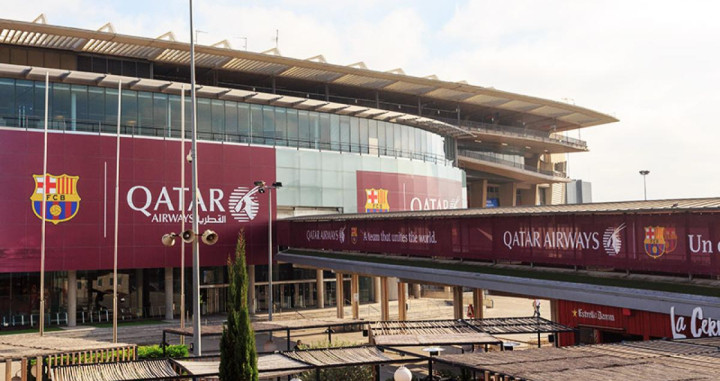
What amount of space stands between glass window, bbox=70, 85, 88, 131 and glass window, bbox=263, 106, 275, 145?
13.6m

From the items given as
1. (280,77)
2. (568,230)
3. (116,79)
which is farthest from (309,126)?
(568,230)

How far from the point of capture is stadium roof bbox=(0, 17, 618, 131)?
163 ft

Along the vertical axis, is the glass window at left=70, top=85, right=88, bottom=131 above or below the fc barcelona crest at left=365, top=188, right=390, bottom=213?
above

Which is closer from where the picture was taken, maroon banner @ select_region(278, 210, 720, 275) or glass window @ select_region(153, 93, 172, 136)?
maroon banner @ select_region(278, 210, 720, 275)

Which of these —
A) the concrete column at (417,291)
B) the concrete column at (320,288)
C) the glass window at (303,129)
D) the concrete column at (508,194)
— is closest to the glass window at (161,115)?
the glass window at (303,129)

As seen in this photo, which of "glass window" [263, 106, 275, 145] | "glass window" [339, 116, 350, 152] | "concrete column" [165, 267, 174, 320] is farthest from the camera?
"glass window" [339, 116, 350, 152]

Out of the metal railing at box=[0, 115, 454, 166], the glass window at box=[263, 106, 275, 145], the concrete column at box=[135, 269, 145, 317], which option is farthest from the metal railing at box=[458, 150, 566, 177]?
the concrete column at box=[135, 269, 145, 317]

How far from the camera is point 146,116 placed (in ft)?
168

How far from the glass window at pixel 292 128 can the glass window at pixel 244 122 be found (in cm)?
371

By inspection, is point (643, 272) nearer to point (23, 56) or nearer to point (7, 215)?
point (7, 215)

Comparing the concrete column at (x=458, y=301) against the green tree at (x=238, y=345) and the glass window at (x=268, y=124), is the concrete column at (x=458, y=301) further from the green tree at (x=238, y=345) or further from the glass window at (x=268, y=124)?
the glass window at (x=268, y=124)

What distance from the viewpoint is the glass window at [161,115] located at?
168ft

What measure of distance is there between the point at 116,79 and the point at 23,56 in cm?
844

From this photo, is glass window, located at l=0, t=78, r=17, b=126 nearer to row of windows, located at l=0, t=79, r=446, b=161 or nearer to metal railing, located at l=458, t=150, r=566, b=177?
row of windows, located at l=0, t=79, r=446, b=161
